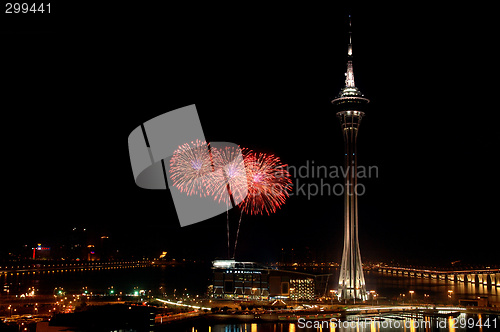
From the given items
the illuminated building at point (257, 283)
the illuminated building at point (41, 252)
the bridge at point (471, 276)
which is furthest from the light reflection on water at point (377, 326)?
the illuminated building at point (41, 252)

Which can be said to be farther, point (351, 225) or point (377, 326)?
point (351, 225)

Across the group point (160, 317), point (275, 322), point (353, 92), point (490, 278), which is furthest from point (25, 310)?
point (490, 278)

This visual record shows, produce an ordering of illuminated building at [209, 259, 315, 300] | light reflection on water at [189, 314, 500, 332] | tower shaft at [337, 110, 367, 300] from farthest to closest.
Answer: illuminated building at [209, 259, 315, 300] → tower shaft at [337, 110, 367, 300] → light reflection on water at [189, 314, 500, 332]

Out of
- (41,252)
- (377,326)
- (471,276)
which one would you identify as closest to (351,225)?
(377,326)

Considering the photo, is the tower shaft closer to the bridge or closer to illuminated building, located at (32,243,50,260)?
the bridge

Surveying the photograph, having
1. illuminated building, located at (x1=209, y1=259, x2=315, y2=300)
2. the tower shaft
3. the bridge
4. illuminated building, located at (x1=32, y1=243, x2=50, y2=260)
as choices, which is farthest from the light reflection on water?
illuminated building, located at (x1=32, y1=243, x2=50, y2=260)

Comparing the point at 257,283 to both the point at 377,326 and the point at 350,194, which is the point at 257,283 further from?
the point at 377,326
